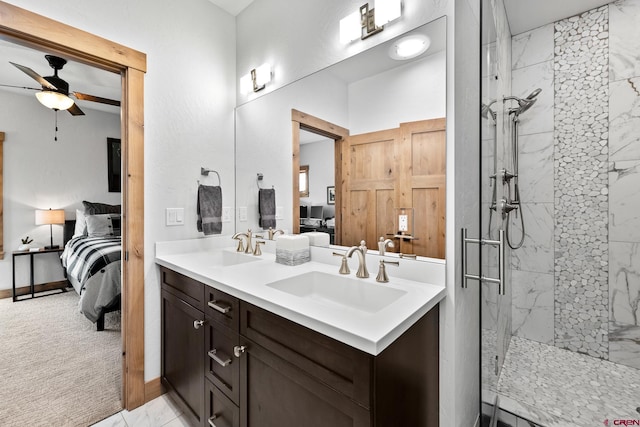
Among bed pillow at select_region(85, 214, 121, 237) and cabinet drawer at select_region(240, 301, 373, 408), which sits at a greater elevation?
bed pillow at select_region(85, 214, 121, 237)

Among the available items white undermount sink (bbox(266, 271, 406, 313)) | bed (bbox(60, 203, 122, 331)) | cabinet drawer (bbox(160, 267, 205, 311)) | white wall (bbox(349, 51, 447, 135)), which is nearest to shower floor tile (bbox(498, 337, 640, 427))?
white undermount sink (bbox(266, 271, 406, 313))

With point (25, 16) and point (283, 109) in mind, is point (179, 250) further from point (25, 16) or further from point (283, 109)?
point (25, 16)

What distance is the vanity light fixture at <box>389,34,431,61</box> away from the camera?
1253 mm

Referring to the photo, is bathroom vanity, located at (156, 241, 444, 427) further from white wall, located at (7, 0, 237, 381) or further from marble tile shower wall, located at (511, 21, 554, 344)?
marble tile shower wall, located at (511, 21, 554, 344)

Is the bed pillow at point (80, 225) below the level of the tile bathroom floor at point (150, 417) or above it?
above

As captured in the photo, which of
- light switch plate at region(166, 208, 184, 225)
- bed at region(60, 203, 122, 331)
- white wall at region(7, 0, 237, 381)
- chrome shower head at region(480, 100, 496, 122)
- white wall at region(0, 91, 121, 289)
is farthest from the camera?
white wall at region(0, 91, 121, 289)

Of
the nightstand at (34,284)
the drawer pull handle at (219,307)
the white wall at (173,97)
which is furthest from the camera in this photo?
the nightstand at (34,284)

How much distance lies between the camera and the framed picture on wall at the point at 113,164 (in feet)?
14.9

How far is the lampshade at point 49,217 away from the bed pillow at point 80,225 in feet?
0.59

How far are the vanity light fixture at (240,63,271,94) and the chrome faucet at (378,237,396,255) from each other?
4.72 feet

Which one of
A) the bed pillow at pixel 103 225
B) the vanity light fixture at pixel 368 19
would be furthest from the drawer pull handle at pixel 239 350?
the bed pillow at pixel 103 225

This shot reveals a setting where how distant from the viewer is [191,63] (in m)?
2.04

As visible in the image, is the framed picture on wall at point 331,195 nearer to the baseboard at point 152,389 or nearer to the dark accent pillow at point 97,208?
the baseboard at point 152,389

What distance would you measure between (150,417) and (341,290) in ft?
4.62
